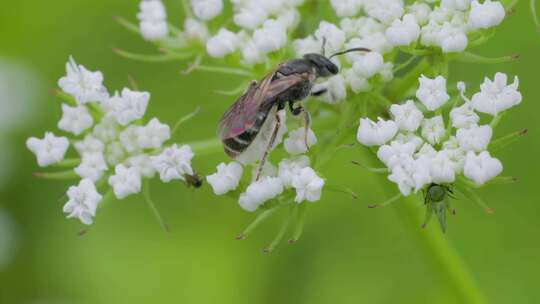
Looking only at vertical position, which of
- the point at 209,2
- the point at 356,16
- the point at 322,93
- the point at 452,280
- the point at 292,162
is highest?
the point at 209,2

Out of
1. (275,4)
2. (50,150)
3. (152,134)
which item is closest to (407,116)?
(275,4)

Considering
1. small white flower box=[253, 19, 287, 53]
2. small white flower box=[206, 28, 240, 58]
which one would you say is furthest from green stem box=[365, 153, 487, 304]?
small white flower box=[206, 28, 240, 58]

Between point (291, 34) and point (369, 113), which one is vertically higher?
point (291, 34)

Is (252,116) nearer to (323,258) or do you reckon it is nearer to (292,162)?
(292,162)

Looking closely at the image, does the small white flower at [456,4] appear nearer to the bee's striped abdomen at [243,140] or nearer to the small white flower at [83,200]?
the bee's striped abdomen at [243,140]

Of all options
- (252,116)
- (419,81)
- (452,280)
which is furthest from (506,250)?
(252,116)

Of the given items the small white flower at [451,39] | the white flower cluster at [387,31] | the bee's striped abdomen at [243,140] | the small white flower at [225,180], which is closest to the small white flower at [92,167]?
the small white flower at [225,180]

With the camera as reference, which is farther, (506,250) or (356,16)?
(506,250)

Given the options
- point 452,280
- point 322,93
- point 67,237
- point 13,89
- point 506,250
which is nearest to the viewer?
point 322,93

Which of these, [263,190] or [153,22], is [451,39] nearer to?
[263,190]
